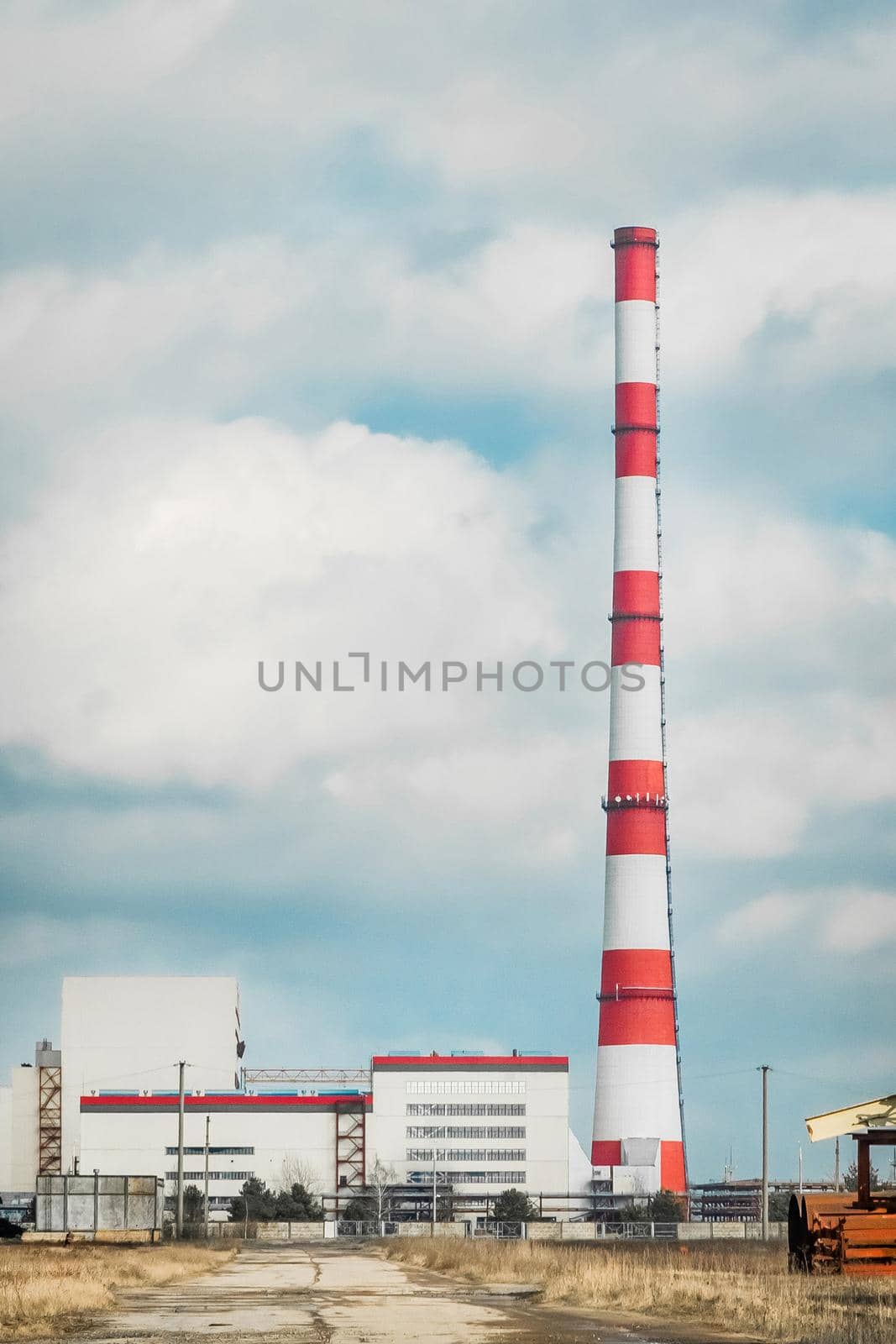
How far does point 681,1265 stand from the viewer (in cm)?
3061

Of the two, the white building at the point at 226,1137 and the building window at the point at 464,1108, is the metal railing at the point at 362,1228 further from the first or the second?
the building window at the point at 464,1108

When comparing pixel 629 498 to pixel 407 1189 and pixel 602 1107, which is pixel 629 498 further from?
pixel 407 1189

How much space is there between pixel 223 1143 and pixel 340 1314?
7713 cm

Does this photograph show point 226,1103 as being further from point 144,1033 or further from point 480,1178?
point 480,1178

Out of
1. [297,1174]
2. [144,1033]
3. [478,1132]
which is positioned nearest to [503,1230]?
[478,1132]

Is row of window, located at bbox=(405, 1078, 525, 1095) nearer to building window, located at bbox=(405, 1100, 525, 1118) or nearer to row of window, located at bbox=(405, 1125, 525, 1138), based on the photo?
building window, located at bbox=(405, 1100, 525, 1118)

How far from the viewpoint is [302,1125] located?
3733 inches

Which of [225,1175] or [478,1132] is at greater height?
[478,1132]

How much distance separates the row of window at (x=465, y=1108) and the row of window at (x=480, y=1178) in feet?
9.72

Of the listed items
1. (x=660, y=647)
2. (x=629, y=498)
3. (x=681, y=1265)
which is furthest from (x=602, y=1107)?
(x=681, y=1265)

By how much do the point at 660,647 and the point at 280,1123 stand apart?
36.6m

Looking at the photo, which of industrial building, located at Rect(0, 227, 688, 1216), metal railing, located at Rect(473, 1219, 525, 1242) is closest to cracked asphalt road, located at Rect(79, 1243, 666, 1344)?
metal railing, located at Rect(473, 1219, 525, 1242)

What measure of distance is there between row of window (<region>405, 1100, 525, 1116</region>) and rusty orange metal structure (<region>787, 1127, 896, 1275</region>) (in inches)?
2880

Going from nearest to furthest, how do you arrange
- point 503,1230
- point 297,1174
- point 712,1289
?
point 712,1289 → point 503,1230 → point 297,1174
